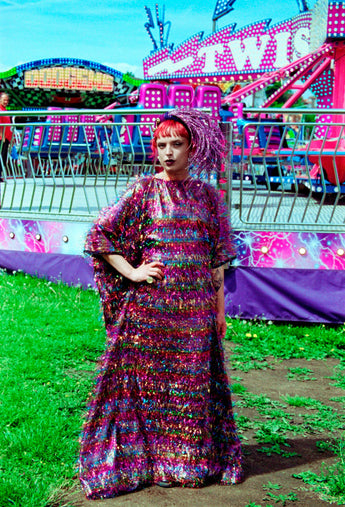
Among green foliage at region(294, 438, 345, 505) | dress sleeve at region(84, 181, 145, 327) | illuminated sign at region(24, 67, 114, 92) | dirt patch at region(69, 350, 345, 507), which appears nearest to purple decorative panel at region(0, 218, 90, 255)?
dirt patch at region(69, 350, 345, 507)

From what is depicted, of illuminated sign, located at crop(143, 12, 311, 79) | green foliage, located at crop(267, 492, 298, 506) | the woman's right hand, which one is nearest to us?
the woman's right hand

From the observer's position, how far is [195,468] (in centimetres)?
262

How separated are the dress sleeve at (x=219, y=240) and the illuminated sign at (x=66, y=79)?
27.1 m

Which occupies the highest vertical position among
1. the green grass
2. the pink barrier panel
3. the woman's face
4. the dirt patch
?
the pink barrier panel

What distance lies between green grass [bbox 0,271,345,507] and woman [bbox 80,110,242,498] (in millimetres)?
321

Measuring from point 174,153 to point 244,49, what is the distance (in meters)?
20.1

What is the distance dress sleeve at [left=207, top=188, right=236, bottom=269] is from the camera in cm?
267

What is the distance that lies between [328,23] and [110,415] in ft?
24.1

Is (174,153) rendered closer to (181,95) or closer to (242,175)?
(242,175)

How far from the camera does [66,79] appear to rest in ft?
92.6

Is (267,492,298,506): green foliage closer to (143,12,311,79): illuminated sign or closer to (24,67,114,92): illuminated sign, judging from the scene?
(143,12,311,79): illuminated sign

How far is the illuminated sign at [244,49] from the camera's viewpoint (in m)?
20.6

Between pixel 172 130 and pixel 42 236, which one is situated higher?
pixel 172 130

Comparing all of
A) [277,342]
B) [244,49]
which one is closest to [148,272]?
[277,342]
